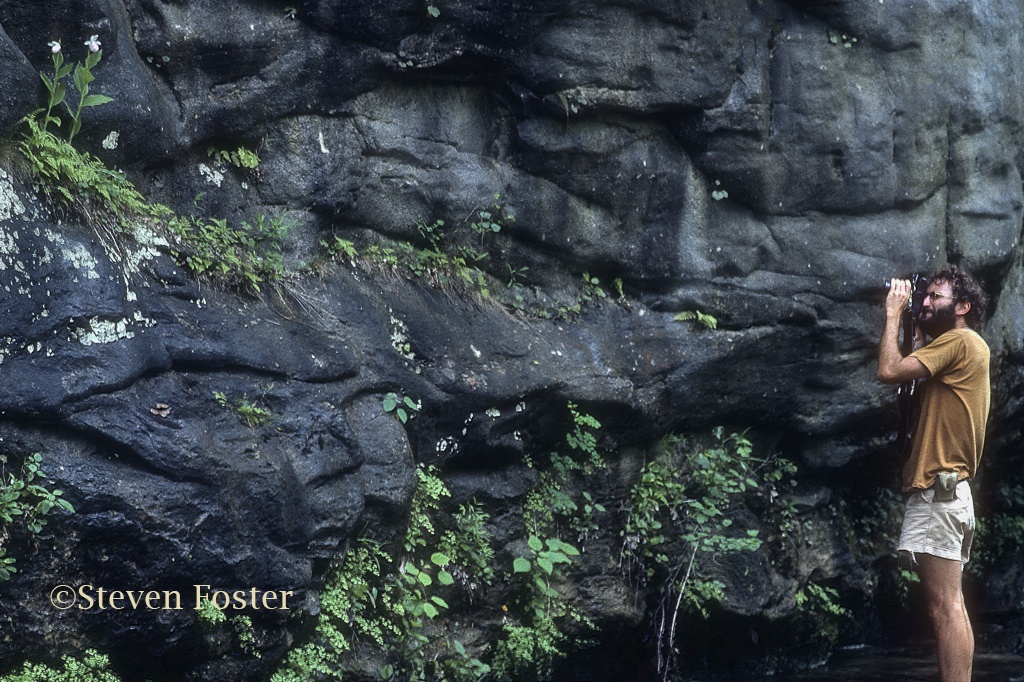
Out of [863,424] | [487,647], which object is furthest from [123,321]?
[863,424]

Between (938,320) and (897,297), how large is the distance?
0.28 meters

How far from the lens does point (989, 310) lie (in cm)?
750

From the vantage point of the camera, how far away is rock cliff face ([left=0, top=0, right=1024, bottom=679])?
4660 mm

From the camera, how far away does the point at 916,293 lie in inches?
256

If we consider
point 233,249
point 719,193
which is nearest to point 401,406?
point 233,249

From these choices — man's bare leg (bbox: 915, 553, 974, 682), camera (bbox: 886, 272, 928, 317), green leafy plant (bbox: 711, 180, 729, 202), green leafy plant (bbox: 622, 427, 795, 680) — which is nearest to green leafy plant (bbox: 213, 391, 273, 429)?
green leafy plant (bbox: 622, 427, 795, 680)

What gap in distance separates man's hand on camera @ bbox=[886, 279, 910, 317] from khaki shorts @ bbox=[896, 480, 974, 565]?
1036 mm

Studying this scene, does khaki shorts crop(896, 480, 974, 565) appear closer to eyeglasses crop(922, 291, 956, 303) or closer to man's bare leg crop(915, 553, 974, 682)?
man's bare leg crop(915, 553, 974, 682)

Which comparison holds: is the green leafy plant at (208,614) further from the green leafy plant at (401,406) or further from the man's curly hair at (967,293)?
the man's curly hair at (967,293)

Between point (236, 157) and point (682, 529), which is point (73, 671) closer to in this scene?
point (236, 157)

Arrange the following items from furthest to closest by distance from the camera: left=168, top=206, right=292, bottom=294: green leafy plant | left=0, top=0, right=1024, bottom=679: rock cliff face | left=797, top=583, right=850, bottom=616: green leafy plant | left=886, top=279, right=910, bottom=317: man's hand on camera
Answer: left=797, top=583, right=850, bottom=616: green leafy plant, left=886, top=279, right=910, bottom=317: man's hand on camera, left=168, top=206, right=292, bottom=294: green leafy plant, left=0, top=0, right=1024, bottom=679: rock cliff face

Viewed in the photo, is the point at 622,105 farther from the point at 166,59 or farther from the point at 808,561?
the point at 808,561

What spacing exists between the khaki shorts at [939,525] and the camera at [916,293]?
1.05 meters
